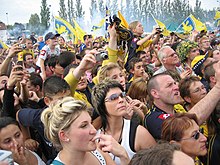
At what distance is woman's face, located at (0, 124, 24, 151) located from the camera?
2.67 m

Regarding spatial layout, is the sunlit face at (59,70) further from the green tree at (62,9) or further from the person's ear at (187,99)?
the green tree at (62,9)

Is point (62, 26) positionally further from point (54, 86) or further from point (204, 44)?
point (54, 86)

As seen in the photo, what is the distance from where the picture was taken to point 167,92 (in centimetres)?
334

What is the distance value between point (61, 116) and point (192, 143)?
1.00 metres

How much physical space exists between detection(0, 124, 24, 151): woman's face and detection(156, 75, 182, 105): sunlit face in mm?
1390

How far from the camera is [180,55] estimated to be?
20.7 feet

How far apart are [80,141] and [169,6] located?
58.9m

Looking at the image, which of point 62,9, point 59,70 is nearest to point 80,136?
point 59,70

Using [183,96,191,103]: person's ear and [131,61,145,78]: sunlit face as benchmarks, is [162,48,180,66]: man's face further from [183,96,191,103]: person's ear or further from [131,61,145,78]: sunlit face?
[183,96,191,103]: person's ear

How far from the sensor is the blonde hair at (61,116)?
90.4 inches

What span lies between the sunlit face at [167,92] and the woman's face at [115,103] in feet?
1.53

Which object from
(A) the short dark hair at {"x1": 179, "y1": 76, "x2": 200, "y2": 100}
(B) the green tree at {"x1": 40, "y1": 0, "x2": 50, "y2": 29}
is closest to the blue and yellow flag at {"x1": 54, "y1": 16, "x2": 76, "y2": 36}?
(A) the short dark hair at {"x1": 179, "y1": 76, "x2": 200, "y2": 100}

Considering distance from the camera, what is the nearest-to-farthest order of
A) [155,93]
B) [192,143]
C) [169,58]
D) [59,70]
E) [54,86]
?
[192,143], [54,86], [155,93], [169,58], [59,70]

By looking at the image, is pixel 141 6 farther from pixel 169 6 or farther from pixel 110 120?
pixel 110 120
